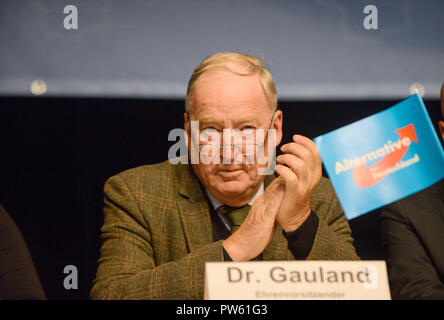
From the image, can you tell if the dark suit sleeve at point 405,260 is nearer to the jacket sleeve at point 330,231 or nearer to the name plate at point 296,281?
the jacket sleeve at point 330,231

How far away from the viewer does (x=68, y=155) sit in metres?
1.96

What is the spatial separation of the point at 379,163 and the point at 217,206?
550 mm

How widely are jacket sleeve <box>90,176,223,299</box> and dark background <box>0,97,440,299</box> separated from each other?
0.20 meters

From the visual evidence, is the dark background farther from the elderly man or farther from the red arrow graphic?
the red arrow graphic

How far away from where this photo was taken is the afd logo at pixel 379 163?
62.3 inches

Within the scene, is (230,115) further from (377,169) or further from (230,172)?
(377,169)

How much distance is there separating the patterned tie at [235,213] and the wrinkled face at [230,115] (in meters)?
0.03

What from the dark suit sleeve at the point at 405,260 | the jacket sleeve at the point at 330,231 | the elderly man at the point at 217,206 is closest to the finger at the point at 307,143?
the elderly man at the point at 217,206

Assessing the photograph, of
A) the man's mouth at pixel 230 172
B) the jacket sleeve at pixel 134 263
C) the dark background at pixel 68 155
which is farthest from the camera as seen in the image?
the dark background at pixel 68 155

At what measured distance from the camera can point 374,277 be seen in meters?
1.33

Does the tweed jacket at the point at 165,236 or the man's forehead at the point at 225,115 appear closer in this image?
the tweed jacket at the point at 165,236

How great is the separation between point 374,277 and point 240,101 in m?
0.67

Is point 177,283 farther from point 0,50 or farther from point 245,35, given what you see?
point 0,50
